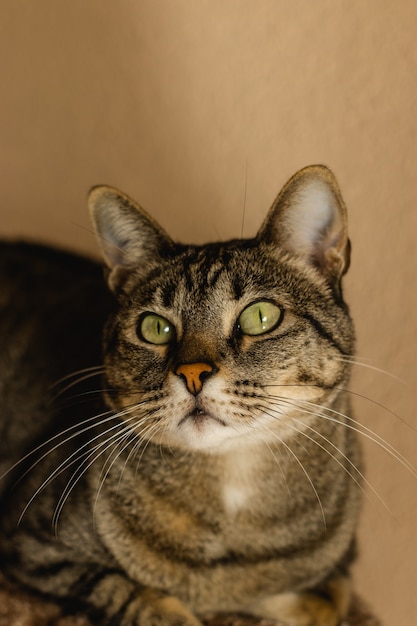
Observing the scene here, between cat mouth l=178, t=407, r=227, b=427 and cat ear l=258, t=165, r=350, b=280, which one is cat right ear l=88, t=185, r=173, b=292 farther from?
cat mouth l=178, t=407, r=227, b=427

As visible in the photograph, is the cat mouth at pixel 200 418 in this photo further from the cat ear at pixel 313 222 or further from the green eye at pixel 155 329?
the cat ear at pixel 313 222

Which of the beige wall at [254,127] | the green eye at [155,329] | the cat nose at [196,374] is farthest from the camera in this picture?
the beige wall at [254,127]

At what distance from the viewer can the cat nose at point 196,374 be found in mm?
967

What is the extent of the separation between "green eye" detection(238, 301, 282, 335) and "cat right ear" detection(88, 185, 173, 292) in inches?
8.7

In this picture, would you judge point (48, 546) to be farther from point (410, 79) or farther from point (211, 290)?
point (410, 79)

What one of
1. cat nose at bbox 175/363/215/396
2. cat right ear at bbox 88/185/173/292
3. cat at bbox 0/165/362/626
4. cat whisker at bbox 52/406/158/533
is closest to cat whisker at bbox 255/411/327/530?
cat at bbox 0/165/362/626

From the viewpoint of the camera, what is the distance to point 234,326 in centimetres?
105

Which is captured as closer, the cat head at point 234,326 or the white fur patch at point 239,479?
the cat head at point 234,326

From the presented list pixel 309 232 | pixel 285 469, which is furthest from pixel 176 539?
pixel 309 232

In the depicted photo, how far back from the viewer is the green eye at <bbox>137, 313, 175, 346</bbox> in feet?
3.61

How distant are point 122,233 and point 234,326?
0.28 m

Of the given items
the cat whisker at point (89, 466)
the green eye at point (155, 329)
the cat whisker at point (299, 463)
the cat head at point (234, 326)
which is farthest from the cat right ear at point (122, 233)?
the cat whisker at point (299, 463)

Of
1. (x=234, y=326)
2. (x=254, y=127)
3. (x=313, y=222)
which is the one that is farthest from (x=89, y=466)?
(x=254, y=127)

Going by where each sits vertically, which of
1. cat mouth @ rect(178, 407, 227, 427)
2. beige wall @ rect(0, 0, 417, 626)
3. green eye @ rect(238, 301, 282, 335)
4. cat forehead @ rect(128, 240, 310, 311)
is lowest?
cat mouth @ rect(178, 407, 227, 427)
